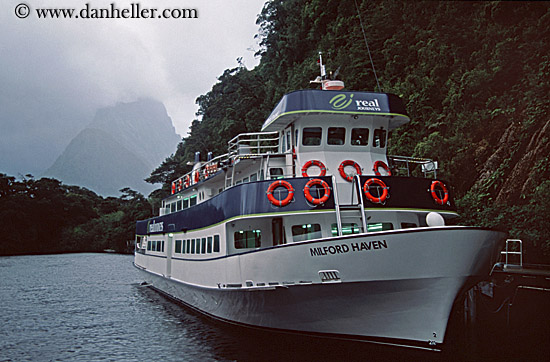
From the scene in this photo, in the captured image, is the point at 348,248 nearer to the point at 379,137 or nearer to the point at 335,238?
the point at 335,238

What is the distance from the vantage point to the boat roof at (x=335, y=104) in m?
14.5

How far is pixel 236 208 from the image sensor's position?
1384cm

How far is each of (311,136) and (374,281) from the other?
19.6ft

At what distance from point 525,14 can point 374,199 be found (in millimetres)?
21703

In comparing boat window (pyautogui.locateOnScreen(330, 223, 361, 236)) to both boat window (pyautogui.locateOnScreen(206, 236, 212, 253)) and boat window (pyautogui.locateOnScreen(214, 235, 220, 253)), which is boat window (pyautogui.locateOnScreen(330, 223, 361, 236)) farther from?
boat window (pyautogui.locateOnScreen(206, 236, 212, 253))

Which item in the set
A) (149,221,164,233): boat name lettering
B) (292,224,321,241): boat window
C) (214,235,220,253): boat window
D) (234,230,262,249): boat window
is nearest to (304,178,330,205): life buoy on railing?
(292,224,321,241): boat window

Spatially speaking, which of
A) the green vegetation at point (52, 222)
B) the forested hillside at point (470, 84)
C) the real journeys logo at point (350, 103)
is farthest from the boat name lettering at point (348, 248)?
the green vegetation at point (52, 222)

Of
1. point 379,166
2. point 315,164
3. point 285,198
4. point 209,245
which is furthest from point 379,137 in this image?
point 209,245

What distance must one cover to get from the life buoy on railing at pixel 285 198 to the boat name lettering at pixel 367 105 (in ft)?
12.8

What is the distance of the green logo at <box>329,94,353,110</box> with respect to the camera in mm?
14578

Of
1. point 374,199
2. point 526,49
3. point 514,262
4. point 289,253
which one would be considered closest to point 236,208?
point 289,253

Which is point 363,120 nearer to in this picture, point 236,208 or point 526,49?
point 236,208

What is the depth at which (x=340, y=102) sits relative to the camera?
14.6 m

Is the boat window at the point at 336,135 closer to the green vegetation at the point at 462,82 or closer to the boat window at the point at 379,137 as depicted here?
the boat window at the point at 379,137
